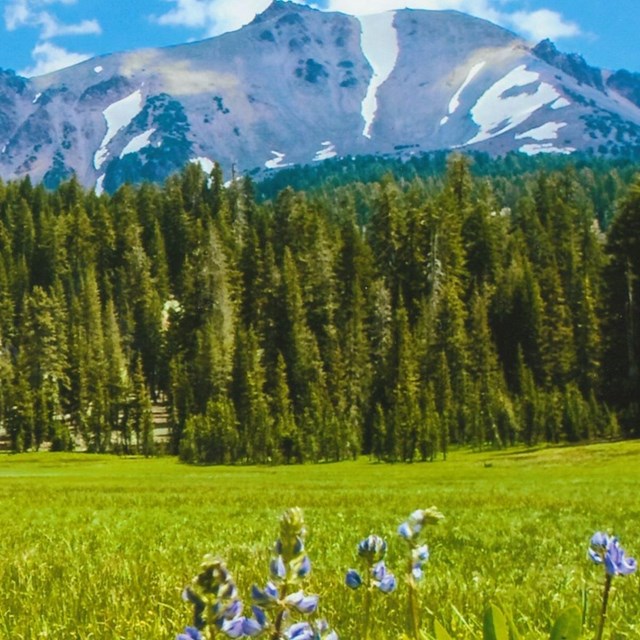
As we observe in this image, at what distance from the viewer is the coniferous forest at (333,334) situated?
6506cm

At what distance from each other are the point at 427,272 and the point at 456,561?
90653 mm

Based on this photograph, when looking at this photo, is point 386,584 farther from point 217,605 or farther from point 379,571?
point 217,605

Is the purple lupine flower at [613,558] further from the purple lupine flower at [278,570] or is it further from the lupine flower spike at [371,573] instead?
the purple lupine flower at [278,570]

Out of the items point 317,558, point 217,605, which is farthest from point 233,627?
point 317,558

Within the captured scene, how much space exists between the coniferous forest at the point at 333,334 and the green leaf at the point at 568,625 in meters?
57.9

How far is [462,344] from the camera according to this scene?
277 ft

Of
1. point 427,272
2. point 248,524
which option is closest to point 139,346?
point 427,272

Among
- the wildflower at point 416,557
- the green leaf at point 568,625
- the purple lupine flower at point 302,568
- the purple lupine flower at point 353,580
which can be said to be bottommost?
the green leaf at point 568,625

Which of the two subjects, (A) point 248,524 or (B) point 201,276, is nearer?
(A) point 248,524

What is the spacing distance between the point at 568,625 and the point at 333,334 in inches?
3456

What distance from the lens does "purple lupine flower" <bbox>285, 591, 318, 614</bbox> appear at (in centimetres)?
178

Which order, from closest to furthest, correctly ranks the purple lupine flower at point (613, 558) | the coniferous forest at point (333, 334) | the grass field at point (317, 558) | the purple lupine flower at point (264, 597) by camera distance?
the purple lupine flower at point (264, 597) → the purple lupine flower at point (613, 558) → the grass field at point (317, 558) → the coniferous forest at point (333, 334)

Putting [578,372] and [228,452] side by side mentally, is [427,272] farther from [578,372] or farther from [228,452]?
[228,452]

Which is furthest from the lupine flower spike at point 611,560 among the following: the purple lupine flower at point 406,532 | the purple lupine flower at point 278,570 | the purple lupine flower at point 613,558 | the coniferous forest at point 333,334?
the coniferous forest at point 333,334
